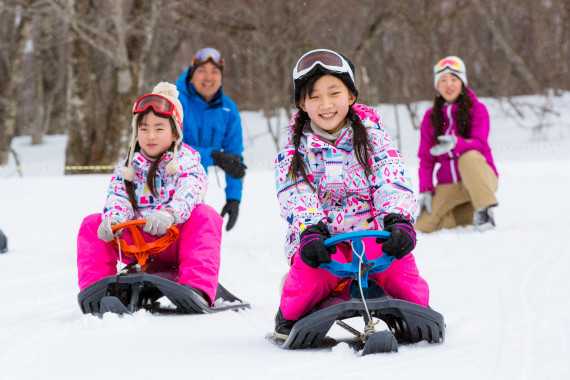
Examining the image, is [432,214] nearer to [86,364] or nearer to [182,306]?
[182,306]

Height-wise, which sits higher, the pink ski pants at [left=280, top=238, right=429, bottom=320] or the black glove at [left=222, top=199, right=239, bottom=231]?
the pink ski pants at [left=280, top=238, right=429, bottom=320]

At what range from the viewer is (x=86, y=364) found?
2.51 meters

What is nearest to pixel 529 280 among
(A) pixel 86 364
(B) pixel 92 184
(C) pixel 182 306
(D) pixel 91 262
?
(C) pixel 182 306

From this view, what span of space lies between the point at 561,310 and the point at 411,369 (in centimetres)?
135

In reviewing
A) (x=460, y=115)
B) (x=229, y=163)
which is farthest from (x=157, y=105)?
(x=460, y=115)

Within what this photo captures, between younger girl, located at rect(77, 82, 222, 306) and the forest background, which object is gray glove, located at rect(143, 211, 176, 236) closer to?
younger girl, located at rect(77, 82, 222, 306)

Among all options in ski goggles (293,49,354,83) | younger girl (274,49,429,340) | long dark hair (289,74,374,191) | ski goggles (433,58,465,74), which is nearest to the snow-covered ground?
younger girl (274,49,429,340)

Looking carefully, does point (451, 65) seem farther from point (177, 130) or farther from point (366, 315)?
point (366, 315)

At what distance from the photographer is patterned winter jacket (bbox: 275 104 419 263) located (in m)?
2.99

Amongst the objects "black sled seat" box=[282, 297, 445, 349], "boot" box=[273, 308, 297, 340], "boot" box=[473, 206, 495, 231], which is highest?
"black sled seat" box=[282, 297, 445, 349]

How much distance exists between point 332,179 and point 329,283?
0.44 m

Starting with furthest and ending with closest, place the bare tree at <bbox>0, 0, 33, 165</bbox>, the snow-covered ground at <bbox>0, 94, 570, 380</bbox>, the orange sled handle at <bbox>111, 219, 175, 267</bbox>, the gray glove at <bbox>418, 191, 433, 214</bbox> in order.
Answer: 1. the bare tree at <bbox>0, 0, 33, 165</bbox>
2. the gray glove at <bbox>418, 191, 433, 214</bbox>
3. the orange sled handle at <bbox>111, 219, 175, 267</bbox>
4. the snow-covered ground at <bbox>0, 94, 570, 380</bbox>

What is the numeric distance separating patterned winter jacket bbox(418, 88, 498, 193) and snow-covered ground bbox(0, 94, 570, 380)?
1.87ft

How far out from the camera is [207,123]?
5641 mm
